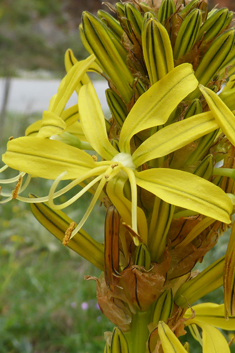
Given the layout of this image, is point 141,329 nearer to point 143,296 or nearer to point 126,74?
point 143,296

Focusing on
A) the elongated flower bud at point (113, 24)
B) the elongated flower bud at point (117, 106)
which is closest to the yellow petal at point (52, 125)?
the elongated flower bud at point (117, 106)

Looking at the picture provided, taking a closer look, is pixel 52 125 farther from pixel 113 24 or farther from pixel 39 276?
pixel 39 276

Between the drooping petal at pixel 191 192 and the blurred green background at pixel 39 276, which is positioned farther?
the blurred green background at pixel 39 276

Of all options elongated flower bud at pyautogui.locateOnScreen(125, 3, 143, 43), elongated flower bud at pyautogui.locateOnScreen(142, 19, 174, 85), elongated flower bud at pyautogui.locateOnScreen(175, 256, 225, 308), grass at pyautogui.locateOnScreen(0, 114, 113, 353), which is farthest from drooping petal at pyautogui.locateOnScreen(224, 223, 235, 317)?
grass at pyautogui.locateOnScreen(0, 114, 113, 353)

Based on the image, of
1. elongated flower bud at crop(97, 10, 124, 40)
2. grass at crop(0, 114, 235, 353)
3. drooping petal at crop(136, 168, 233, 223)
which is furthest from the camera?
grass at crop(0, 114, 235, 353)

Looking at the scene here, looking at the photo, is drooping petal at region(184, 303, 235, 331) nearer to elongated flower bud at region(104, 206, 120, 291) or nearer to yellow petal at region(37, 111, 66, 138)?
elongated flower bud at region(104, 206, 120, 291)

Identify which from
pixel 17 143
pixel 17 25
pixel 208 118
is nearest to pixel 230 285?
pixel 208 118

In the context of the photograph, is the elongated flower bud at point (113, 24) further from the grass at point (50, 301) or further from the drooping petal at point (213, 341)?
the grass at point (50, 301)
